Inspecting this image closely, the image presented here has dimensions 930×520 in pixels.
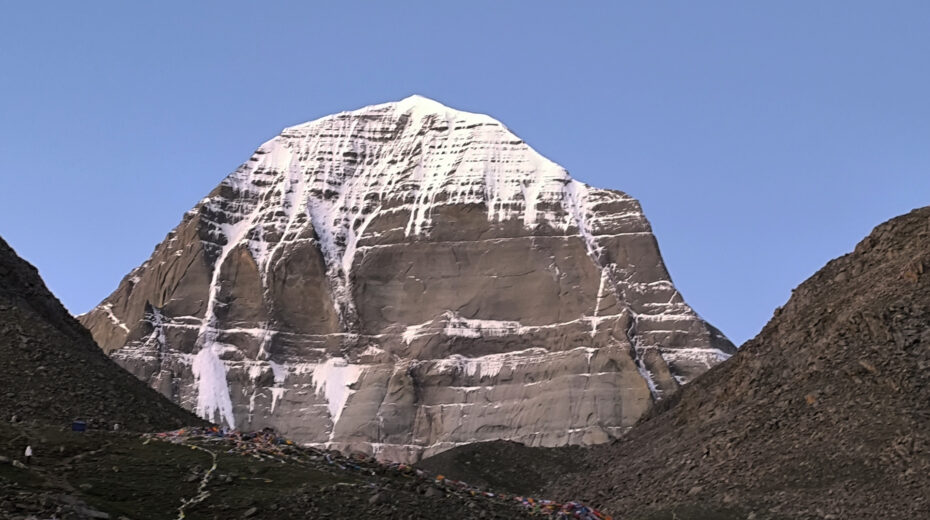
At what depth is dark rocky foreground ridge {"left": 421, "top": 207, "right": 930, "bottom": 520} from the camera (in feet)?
221

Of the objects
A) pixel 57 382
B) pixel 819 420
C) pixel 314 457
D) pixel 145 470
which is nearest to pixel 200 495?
pixel 145 470

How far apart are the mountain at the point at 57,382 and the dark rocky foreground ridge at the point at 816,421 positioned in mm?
23623

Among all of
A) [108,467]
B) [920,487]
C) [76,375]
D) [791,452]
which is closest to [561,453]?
[791,452]

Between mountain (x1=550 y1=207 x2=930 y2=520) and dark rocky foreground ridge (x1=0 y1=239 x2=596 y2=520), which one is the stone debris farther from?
mountain (x1=550 y1=207 x2=930 y2=520)

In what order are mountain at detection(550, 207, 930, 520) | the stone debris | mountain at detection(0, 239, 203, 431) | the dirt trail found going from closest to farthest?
the dirt trail < the stone debris < mountain at detection(0, 239, 203, 431) < mountain at detection(550, 207, 930, 520)

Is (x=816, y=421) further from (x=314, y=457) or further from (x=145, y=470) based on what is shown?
(x=145, y=470)

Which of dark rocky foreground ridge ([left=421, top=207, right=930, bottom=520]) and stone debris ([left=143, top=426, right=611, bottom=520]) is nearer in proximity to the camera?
stone debris ([left=143, top=426, right=611, bottom=520])

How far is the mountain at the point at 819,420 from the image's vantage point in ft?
220

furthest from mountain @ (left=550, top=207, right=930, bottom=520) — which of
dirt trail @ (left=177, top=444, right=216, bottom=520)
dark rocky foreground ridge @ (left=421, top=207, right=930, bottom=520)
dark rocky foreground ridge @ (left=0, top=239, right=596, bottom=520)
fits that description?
dirt trail @ (left=177, top=444, right=216, bottom=520)

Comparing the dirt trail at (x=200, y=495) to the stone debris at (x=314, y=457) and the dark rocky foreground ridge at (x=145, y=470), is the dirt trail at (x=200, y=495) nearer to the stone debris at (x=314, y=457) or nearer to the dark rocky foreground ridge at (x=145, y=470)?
the dark rocky foreground ridge at (x=145, y=470)

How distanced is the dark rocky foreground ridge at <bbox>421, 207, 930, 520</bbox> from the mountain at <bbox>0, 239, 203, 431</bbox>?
77.5 ft

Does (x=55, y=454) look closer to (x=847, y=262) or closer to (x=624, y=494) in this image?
(x=624, y=494)

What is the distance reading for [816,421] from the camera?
73.7 meters

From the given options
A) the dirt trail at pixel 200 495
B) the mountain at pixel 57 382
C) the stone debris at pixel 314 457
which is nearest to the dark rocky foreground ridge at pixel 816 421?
the stone debris at pixel 314 457
